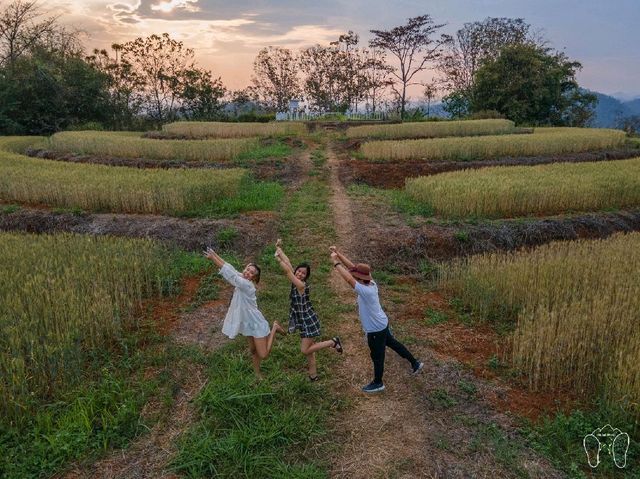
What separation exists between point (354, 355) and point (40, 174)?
1342cm

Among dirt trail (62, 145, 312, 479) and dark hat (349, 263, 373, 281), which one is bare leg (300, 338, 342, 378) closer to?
dark hat (349, 263, 373, 281)

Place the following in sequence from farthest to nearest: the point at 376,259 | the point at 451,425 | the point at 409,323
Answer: the point at 376,259
the point at 409,323
the point at 451,425

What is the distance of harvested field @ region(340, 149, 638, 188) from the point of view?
18.0 m

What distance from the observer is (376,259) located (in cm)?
1090

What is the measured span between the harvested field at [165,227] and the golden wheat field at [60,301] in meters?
1.42

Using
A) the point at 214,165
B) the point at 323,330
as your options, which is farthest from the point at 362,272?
the point at 214,165

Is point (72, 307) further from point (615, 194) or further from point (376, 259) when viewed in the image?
point (615, 194)

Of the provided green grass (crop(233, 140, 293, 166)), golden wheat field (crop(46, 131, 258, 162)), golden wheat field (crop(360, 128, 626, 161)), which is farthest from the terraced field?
golden wheat field (crop(46, 131, 258, 162))

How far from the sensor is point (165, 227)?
11930mm

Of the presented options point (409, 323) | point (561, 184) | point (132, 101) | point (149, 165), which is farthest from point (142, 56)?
point (409, 323)

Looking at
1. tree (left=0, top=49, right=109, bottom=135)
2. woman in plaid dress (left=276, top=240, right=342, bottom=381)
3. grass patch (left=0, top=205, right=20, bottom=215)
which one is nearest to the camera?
woman in plaid dress (left=276, top=240, right=342, bottom=381)

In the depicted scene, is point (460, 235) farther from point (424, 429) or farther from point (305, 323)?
point (424, 429)

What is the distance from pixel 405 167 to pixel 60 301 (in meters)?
14.7

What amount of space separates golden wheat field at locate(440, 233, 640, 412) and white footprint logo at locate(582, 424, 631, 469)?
1.27 ft
